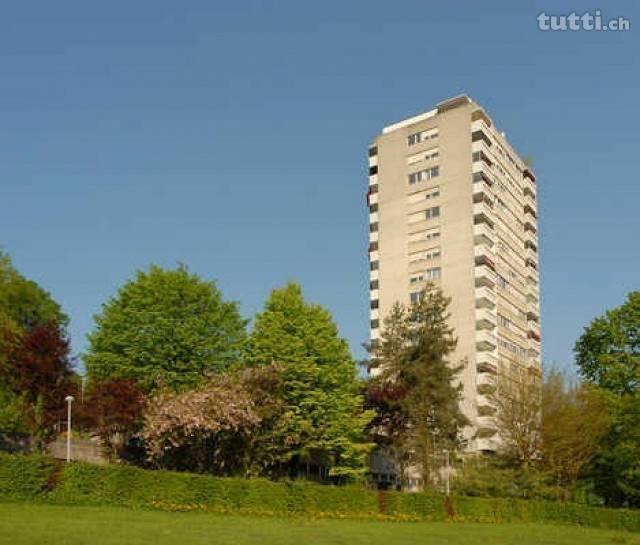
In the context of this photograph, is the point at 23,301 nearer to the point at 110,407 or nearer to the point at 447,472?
the point at 110,407

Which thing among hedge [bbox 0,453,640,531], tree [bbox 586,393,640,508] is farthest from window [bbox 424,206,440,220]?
hedge [bbox 0,453,640,531]

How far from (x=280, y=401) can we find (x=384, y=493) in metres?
10.4

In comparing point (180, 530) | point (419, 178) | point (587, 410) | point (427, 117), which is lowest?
point (180, 530)

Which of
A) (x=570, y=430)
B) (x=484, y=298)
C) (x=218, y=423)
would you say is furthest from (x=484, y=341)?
(x=218, y=423)

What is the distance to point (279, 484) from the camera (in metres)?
41.2

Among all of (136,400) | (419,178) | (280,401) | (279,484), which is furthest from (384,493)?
(419,178)

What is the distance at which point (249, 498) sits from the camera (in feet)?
131

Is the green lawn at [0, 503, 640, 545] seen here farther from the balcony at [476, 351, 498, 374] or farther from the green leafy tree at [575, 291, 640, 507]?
the balcony at [476, 351, 498, 374]

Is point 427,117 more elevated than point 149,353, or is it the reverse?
point 427,117

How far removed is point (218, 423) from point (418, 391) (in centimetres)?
1958

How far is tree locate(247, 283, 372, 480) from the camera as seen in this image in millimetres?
55281

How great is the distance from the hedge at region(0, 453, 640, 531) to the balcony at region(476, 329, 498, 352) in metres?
47.0

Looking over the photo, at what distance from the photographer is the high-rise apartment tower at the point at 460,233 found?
328 ft

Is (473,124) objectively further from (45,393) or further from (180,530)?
(180,530)
